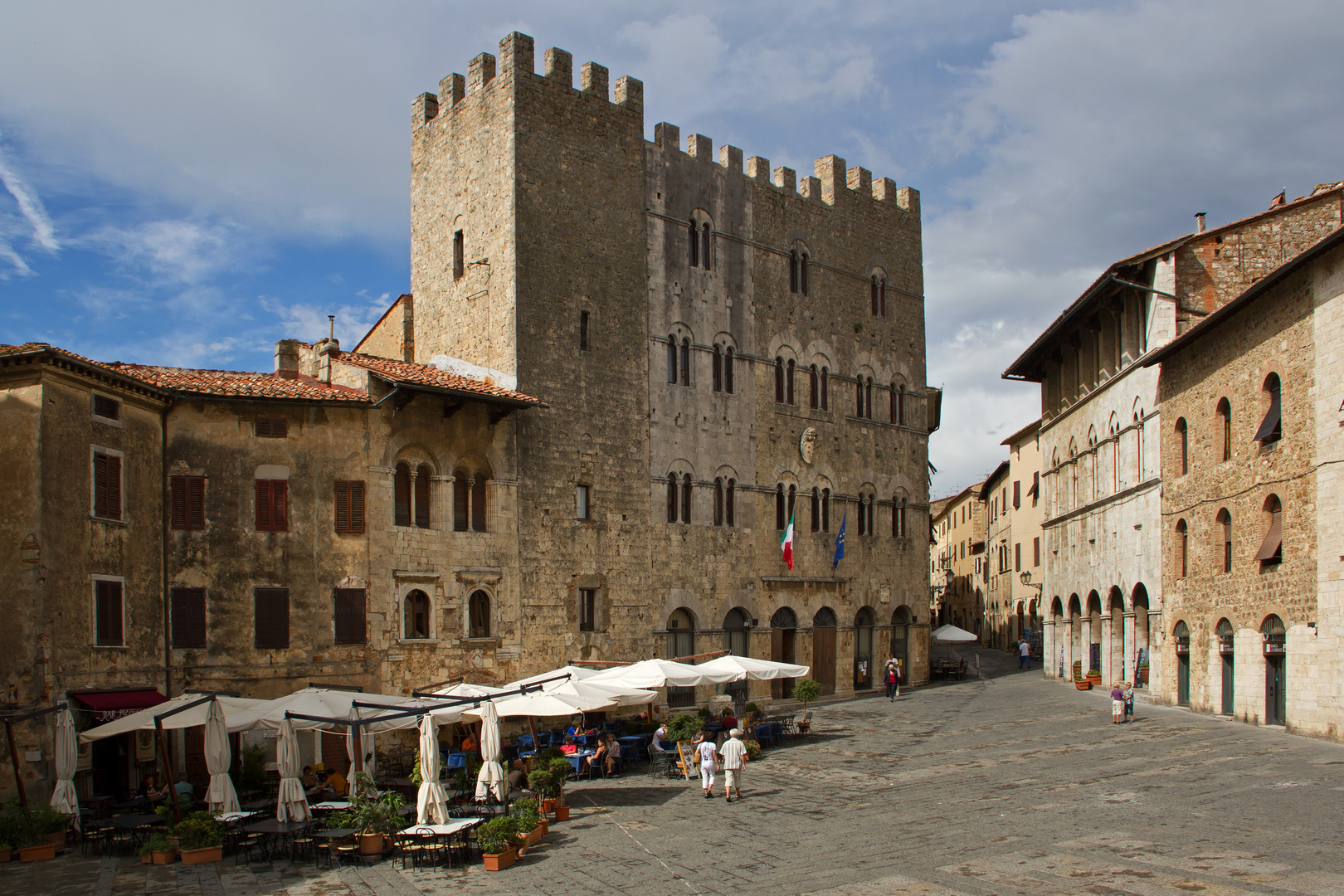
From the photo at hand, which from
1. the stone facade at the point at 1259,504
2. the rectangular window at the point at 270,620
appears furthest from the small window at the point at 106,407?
the stone facade at the point at 1259,504

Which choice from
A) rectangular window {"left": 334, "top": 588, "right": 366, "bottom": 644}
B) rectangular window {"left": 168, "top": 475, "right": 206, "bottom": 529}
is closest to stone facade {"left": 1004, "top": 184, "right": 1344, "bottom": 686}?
rectangular window {"left": 334, "top": 588, "right": 366, "bottom": 644}

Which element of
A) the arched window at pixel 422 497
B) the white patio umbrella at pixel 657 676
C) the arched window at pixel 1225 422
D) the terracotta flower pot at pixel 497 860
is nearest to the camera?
the terracotta flower pot at pixel 497 860

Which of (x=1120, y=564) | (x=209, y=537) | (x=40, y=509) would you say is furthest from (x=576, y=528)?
(x=1120, y=564)

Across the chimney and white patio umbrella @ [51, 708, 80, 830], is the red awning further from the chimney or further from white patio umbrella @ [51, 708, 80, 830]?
the chimney

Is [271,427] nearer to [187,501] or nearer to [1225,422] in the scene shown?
[187,501]

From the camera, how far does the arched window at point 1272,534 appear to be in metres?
24.2

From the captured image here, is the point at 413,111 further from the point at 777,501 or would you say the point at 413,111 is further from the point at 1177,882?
the point at 1177,882

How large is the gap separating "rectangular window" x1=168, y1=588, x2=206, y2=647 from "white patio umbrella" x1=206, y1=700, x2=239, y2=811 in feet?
22.1

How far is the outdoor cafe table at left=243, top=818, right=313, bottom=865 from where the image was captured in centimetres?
1709

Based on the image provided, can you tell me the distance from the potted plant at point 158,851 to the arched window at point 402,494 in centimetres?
1126

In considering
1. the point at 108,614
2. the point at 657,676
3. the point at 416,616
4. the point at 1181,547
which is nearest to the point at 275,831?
the point at 108,614

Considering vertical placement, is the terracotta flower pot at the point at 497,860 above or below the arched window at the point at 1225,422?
below

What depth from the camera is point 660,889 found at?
13.9 meters

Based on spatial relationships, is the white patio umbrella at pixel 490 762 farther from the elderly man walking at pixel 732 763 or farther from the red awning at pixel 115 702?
the red awning at pixel 115 702
